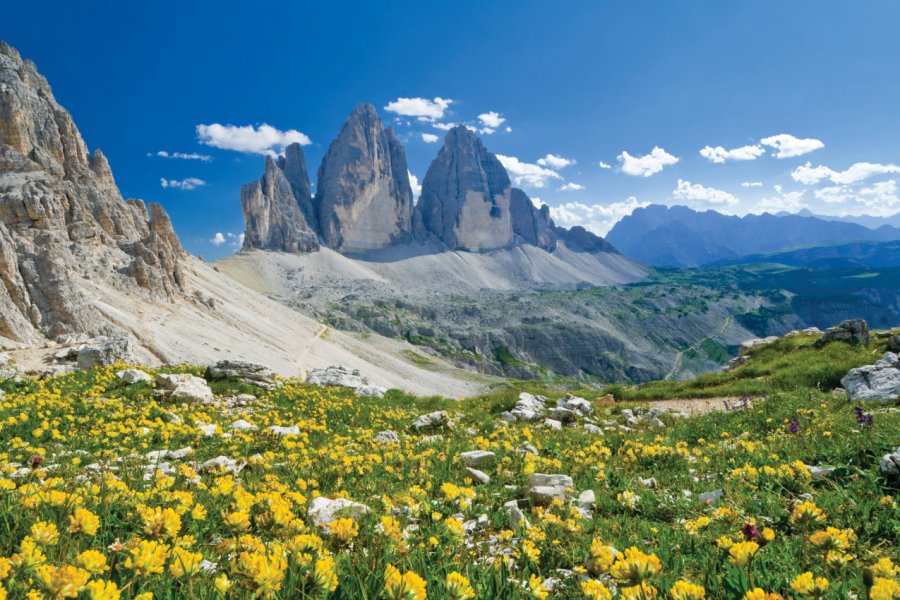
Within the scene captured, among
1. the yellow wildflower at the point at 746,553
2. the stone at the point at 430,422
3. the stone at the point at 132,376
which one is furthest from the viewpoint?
the stone at the point at 132,376

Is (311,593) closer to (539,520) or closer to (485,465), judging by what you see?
(539,520)

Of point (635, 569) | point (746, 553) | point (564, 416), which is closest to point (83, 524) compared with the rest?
point (635, 569)

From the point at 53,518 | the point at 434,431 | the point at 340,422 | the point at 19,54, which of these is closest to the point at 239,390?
the point at 340,422

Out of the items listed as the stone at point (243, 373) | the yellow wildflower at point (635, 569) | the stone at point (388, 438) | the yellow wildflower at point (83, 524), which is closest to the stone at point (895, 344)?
the stone at point (388, 438)

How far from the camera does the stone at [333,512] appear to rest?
15.1ft

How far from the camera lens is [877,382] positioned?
627 inches

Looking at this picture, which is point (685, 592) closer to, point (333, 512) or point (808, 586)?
point (808, 586)

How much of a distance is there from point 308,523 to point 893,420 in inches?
488

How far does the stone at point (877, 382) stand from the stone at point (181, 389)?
21.4 meters

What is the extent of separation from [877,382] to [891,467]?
1378 centimetres

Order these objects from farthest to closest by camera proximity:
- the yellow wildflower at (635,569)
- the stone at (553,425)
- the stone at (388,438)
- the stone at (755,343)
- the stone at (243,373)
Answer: the stone at (755,343) < the stone at (243,373) < the stone at (553,425) < the stone at (388,438) < the yellow wildflower at (635,569)

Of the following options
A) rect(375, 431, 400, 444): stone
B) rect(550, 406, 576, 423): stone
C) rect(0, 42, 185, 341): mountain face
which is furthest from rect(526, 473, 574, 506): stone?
rect(0, 42, 185, 341): mountain face

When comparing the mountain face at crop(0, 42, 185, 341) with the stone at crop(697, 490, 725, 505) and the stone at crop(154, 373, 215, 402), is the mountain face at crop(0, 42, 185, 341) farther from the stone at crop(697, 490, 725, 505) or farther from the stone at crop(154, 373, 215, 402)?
the stone at crop(697, 490, 725, 505)

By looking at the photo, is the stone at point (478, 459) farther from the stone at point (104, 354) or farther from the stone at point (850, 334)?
the stone at point (850, 334)
